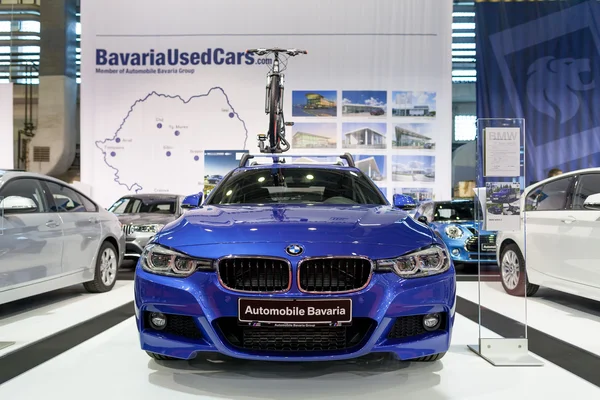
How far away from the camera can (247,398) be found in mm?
2398

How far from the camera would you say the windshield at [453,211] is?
731 centimetres

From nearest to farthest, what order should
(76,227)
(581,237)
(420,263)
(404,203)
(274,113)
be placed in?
(420,263), (404,203), (581,237), (76,227), (274,113)

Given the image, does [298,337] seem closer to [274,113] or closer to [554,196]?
[554,196]

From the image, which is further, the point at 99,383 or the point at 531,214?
the point at 531,214

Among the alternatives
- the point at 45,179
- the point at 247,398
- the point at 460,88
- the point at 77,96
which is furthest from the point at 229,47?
the point at 247,398

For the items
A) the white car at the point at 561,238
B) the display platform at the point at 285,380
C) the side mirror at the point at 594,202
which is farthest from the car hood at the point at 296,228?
the side mirror at the point at 594,202

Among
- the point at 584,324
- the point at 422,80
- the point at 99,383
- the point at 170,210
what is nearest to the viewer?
the point at 99,383

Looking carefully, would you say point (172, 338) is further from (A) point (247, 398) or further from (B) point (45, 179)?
(B) point (45, 179)

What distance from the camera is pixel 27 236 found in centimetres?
409

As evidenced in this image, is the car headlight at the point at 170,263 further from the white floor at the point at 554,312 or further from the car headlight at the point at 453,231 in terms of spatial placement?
the car headlight at the point at 453,231

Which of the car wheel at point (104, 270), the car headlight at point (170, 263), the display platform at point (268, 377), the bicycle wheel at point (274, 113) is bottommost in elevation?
the display platform at point (268, 377)

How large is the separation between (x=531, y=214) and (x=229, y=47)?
6.85m

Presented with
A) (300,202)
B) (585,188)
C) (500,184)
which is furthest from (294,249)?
(585,188)

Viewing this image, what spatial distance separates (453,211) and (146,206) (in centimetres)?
465
